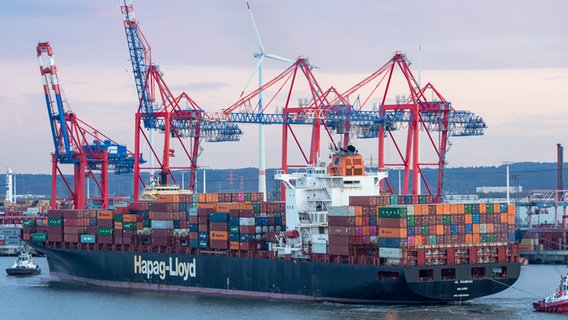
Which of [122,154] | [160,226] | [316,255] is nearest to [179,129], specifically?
[122,154]

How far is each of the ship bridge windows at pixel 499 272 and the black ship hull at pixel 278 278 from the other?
0.16m

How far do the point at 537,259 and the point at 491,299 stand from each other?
34.4 meters

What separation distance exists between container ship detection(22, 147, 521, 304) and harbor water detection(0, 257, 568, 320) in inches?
41.0

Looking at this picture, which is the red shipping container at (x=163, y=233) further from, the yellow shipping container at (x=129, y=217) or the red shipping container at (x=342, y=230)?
the red shipping container at (x=342, y=230)

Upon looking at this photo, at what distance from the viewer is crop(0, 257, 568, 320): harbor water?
57.8 m

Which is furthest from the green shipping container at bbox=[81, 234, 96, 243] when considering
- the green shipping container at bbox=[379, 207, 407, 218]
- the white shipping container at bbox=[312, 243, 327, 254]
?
the green shipping container at bbox=[379, 207, 407, 218]

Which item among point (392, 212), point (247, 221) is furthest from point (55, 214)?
point (392, 212)

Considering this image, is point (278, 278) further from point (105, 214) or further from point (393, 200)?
point (105, 214)

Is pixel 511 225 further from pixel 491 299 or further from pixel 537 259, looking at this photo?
pixel 537 259

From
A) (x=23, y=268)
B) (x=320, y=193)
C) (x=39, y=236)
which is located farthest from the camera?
(x=23, y=268)

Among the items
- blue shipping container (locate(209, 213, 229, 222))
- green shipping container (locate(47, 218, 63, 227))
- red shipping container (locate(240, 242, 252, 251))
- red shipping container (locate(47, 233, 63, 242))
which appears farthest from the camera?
green shipping container (locate(47, 218, 63, 227))

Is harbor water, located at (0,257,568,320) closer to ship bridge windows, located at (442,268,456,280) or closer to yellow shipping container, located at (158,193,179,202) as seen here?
ship bridge windows, located at (442,268,456,280)

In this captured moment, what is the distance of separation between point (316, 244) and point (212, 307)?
20.5ft

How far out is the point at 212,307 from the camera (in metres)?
63.3
